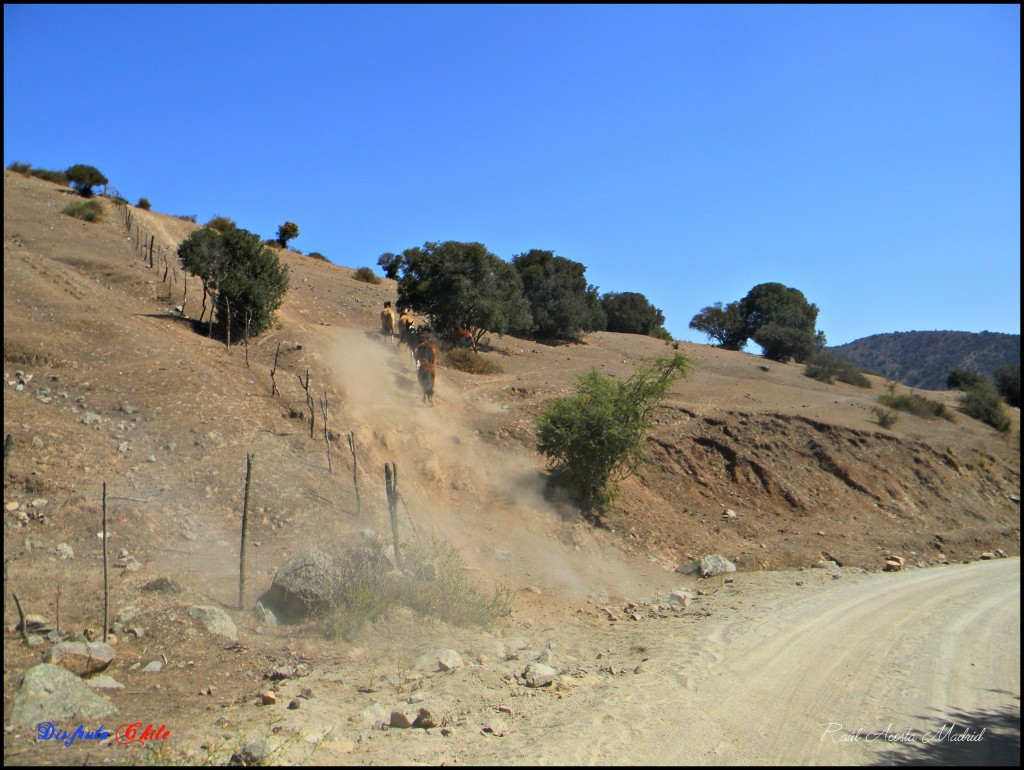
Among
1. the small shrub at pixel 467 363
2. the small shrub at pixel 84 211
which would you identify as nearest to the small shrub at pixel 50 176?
the small shrub at pixel 84 211

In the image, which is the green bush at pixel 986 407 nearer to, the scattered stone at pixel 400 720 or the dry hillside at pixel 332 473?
the dry hillside at pixel 332 473

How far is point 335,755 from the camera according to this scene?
6.02 meters

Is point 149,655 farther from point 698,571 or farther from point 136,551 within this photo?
point 698,571

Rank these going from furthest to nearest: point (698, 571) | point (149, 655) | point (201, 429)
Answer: point (698, 571), point (201, 429), point (149, 655)

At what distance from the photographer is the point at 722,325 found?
206 feet

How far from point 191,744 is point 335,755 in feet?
3.93

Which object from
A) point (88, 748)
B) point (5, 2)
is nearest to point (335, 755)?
point (88, 748)

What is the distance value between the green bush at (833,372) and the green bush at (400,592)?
1319 inches

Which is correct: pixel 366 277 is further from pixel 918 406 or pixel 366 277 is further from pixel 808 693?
pixel 808 693

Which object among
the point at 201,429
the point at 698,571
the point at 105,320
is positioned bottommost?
the point at 698,571

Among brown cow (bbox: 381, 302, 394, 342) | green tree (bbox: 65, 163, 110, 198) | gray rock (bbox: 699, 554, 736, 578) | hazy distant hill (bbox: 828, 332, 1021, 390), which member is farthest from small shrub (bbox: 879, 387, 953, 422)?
green tree (bbox: 65, 163, 110, 198)

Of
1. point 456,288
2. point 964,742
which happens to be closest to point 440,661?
point 964,742

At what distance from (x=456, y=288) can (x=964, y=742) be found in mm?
24839

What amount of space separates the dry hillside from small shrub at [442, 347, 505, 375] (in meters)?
0.91
